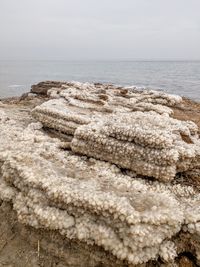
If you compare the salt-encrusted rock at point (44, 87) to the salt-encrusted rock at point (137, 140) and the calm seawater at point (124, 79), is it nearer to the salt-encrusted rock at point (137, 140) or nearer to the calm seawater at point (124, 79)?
the salt-encrusted rock at point (137, 140)

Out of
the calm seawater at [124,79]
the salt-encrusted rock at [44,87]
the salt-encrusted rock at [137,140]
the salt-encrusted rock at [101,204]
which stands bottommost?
the calm seawater at [124,79]

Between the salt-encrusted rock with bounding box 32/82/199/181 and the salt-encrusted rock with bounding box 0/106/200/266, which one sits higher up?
the salt-encrusted rock with bounding box 32/82/199/181

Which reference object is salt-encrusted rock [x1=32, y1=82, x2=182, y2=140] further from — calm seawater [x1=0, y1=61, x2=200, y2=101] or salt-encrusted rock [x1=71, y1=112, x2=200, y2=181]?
calm seawater [x1=0, y1=61, x2=200, y2=101]

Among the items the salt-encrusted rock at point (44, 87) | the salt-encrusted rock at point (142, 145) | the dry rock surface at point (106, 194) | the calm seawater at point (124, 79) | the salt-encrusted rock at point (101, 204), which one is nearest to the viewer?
the salt-encrusted rock at point (101, 204)

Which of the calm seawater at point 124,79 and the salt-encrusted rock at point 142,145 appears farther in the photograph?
the calm seawater at point 124,79

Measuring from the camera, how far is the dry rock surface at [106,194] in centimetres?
581

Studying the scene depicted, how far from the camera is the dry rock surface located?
19.1ft

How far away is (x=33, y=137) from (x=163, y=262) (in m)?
5.79

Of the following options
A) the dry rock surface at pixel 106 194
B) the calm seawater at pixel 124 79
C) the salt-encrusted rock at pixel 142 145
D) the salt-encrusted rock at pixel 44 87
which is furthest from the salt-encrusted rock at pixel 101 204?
the calm seawater at pixel 124 79

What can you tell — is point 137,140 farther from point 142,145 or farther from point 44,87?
point 44,87

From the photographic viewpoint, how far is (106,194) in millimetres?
6309

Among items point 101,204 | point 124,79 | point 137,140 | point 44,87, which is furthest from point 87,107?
point 124,79

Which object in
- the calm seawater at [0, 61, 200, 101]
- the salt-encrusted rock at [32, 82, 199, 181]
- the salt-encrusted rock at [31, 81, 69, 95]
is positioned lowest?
the calm seawater at [0, 61, 200, 101]

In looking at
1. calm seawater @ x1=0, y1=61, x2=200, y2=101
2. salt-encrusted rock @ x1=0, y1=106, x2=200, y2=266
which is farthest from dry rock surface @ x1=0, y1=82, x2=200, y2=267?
calm seawater @ x1=0, y1=61, x2=200, y2=101
